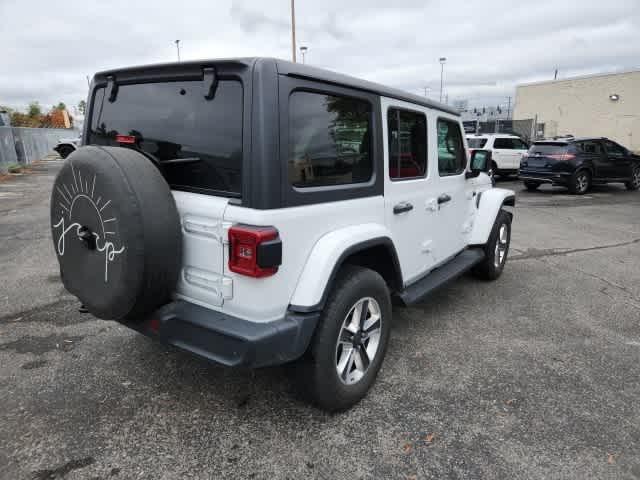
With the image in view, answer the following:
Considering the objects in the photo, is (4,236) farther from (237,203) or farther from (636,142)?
(636,142)

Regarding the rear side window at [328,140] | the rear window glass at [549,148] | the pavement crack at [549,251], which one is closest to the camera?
the rear side window at [328,140]

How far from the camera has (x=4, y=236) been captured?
7.02m

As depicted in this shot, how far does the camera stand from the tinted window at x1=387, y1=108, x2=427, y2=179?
9.84 feet

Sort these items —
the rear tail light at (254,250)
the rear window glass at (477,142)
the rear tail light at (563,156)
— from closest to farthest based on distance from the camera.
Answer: the rear tail light at (254,250)
the rear tail light at (563,156)
the rear window glass at (477,142)

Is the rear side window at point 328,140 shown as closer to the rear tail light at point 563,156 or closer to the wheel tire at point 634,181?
the rear tail light at point 563,156

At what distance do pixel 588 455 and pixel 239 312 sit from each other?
199 centimetres

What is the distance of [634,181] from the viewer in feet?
46.5

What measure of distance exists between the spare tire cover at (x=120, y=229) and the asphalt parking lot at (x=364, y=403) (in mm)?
721

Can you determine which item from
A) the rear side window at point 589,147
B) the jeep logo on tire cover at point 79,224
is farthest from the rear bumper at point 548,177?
the jeep logo on tire cover at point 79,224

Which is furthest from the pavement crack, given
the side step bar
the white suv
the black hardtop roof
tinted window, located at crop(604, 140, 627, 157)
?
tinted window, located at crop(604, 140, 627, 157)

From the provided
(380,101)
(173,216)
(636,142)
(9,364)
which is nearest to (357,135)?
(380,101)

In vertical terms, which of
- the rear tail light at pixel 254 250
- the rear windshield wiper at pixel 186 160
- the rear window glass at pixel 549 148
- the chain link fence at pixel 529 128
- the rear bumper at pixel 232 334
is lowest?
the rear bumper at pixel 232 334

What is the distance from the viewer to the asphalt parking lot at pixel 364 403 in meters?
2.25

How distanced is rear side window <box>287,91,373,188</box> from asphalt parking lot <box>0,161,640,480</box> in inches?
52.9
